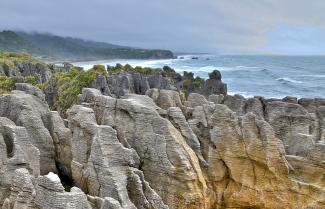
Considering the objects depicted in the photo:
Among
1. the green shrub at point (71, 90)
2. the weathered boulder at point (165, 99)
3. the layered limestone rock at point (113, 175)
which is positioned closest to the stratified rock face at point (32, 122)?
the layered limestone rock at point (113, 175)

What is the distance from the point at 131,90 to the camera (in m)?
40.0

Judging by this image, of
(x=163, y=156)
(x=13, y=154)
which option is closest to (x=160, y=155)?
(x=163, y=156)

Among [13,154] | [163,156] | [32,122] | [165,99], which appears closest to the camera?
[13,154]

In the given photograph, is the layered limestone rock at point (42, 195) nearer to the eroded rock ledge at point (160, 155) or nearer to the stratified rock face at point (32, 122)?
the eroded rock ledge at point (160, 155)

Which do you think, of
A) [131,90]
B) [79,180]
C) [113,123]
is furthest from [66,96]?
[79,180]

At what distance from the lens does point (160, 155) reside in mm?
20891

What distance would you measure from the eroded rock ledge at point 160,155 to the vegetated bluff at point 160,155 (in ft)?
0.13

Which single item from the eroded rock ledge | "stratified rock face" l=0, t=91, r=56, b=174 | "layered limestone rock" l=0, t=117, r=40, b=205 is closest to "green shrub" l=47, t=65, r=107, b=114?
the eroded rock ledge

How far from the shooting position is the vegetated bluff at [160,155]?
726 inches

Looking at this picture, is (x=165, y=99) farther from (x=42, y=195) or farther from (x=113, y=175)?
(x=42, y=195)

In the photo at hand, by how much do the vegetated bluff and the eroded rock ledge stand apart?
4 centimetres

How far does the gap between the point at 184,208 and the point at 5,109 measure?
29.0 ft

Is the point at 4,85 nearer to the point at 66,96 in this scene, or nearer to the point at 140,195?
the point at 66,96

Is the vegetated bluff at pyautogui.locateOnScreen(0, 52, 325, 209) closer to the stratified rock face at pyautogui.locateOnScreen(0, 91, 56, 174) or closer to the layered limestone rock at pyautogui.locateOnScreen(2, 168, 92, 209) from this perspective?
the stratified rock face at pyautogui.locateOnScreen(0, 91, 56, 174)
